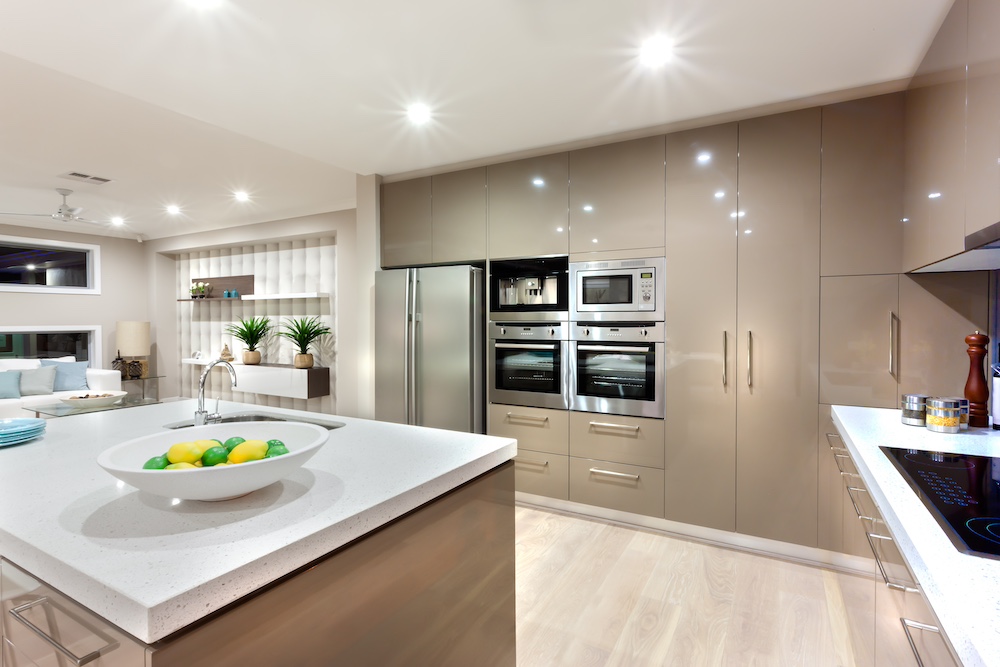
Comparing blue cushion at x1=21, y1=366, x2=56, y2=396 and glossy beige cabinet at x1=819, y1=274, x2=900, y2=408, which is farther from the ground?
glossy beige cabinet at x1=819, y1=274, x2=900, y2=408

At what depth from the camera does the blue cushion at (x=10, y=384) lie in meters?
5.03

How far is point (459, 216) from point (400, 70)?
51.9 inches

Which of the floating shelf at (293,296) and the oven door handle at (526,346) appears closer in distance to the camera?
the oven door handle at (526,346)

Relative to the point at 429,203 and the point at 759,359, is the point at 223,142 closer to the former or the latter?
the point at 429,203

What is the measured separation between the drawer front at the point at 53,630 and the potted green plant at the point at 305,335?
14.6 ft

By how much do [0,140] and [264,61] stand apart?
246 cm

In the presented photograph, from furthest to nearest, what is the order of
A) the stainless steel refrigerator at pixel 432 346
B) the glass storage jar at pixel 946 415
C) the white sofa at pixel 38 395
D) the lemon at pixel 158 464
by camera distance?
the white sofa at pixel 38 395 < the stainless steel refrigerator at pixel 432 346 < the glass storage jar at pixel 946 415 < the lemon at pixel 158 464

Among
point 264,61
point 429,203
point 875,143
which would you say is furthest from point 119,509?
point 875,143

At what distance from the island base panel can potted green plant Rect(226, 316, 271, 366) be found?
5.03m

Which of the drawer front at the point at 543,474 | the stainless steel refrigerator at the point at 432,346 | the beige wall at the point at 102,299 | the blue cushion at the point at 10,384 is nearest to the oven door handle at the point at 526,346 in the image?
the stainless steel refrigerator at the point at 432,346

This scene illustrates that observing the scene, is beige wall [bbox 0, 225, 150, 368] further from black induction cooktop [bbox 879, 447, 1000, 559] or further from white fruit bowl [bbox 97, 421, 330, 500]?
black induction cooktop [bbox 879, 447, 1000, 559]

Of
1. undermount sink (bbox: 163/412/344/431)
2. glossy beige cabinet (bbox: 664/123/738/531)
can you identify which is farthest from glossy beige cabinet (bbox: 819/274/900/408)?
undermount sink (bbox: 163/412/344/431)

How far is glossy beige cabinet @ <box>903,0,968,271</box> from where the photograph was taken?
62.6 inches

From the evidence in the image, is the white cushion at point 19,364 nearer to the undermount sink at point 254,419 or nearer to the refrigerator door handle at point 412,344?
the refrigerator door handle at point 412,344
